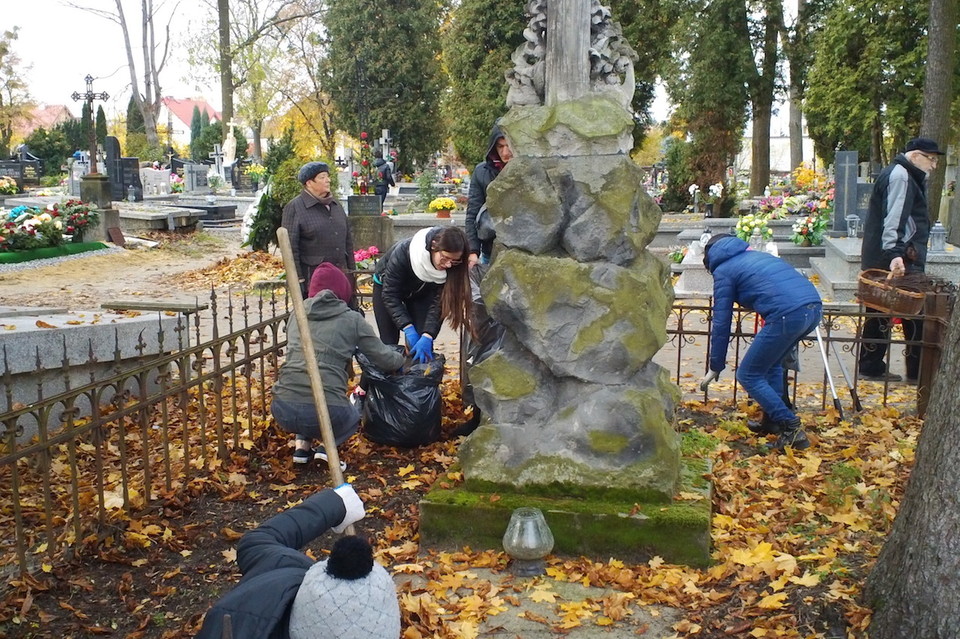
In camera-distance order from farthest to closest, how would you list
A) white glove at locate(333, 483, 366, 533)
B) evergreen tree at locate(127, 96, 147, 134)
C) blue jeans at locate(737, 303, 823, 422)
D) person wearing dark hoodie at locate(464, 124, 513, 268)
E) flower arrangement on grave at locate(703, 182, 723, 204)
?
evergreen tree at locate(127, 96, 147, 134) < flower arrangement on grave at locate(703, 182, 723, 204) < person wearing dark hoodie at locate(464, 124, 513, 268) < blue jeans at locate(737, 303, 823, 422) < white glove at locate(333, 483, 366, 533)

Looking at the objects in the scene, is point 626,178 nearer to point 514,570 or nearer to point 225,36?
point 514,570

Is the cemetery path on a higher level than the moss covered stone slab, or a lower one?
lower

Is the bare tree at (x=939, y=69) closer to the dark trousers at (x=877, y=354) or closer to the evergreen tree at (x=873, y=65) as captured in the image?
the evergreen tree at (x=873, y=65)

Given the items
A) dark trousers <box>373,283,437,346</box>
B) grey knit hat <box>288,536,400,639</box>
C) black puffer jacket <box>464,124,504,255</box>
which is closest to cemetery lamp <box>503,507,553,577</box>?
grey knit hat <box>288,536,400,639</box>

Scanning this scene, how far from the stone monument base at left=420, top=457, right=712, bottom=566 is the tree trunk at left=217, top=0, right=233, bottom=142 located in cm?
3171

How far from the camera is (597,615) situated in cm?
359

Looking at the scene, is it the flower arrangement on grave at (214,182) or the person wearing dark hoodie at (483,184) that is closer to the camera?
the person wearing dark hoodie at (483,184)

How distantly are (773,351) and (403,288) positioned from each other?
2286 millimetres

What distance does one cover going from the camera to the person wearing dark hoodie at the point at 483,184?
6.07 m

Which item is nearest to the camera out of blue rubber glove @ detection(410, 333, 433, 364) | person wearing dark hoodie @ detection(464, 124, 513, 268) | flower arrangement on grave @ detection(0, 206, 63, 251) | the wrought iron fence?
the wrought iron fence

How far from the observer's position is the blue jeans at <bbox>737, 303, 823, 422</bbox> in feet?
17.7

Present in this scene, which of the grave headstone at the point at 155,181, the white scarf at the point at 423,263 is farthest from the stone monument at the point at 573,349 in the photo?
the grave headstone at the point at 155,181

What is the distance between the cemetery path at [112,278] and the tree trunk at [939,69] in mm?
11649

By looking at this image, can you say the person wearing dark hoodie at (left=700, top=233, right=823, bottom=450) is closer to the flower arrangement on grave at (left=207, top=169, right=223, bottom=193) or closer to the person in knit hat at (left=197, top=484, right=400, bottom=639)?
Answer: the person in knit hat at (left=197, top=484, right=400, bottom=639)
